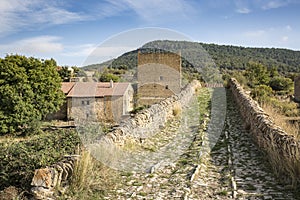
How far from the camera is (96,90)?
34.2m

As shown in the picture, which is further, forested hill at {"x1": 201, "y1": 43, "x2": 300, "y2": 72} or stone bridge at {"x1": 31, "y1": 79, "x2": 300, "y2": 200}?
forested hill at {"x1": 201, "y1": 43, "x2": 300, "y2": 72}

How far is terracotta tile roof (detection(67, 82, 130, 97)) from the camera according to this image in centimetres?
3284

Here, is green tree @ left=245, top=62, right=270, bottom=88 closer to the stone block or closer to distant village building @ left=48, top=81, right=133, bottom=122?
distant village building @ left=48, top=81, right=133, bottom=122

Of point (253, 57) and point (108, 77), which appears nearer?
point (108, 77)

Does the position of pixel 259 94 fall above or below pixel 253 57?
below

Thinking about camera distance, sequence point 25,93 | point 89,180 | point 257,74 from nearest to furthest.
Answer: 1. point 89,180
2. point 25,93
3. point 257,74

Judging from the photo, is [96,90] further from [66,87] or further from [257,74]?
[257,74]

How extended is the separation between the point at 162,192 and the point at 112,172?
Result: 110 centimetres

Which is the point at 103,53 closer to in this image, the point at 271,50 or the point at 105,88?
the point at 105,88

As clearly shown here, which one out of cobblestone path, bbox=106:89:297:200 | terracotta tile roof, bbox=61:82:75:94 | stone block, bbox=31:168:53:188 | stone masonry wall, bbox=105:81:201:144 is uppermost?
terracotta tile roof, bbox=61:82:75:94

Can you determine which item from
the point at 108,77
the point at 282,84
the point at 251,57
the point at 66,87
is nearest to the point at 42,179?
the point at 66,87

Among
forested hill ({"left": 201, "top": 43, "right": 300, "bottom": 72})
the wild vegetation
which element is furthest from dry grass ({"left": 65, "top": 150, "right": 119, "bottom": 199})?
forested hill ({"left": 201, "top": 43, "right": 300, "bottom": 72})

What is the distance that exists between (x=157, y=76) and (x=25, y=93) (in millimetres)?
14962

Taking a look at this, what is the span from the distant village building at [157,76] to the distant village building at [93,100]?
1.66 metres
